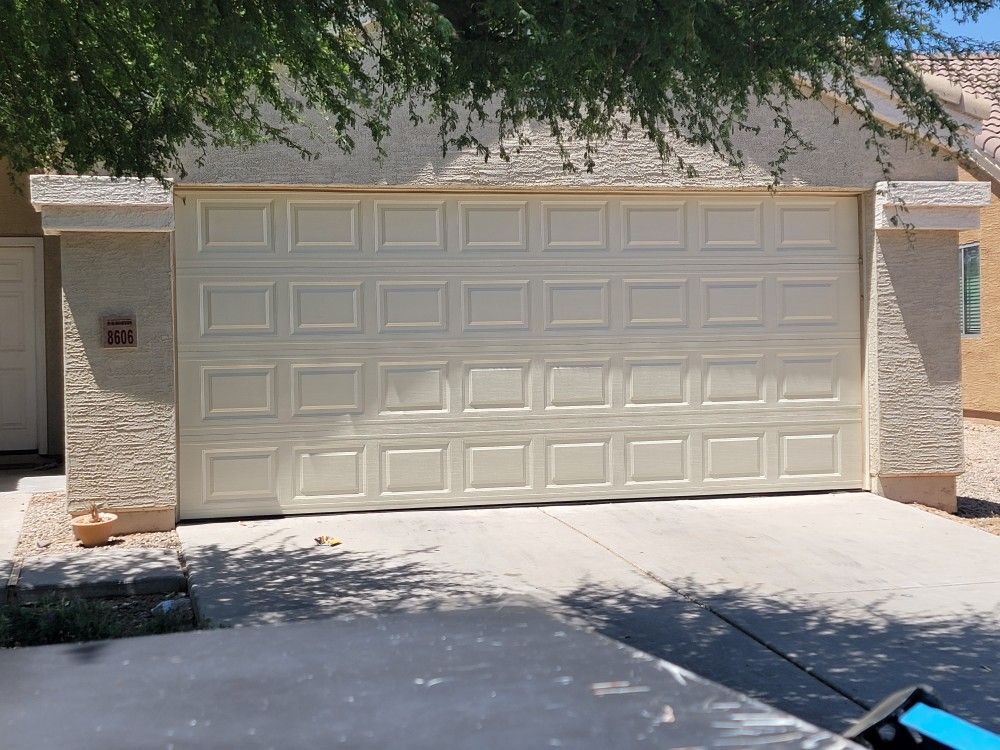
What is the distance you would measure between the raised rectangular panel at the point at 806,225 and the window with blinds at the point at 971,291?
25.6ft

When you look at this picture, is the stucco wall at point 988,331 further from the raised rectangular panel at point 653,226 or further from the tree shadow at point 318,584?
the tree shadow at point 318,584

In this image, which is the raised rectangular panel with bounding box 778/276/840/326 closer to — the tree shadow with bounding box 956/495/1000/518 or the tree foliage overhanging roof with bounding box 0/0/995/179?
the tree shadow with bounding box 956/495/1000/518

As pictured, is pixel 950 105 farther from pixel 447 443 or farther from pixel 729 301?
pixel 447 443

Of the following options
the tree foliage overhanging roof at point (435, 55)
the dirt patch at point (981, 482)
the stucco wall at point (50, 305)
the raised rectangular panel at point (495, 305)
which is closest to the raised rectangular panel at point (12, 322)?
the stucco wall at point (50, 305)

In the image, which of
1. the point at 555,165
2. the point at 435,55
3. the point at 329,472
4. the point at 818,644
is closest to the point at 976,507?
the point at 555,165

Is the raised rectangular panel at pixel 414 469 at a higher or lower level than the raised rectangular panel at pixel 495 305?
lower

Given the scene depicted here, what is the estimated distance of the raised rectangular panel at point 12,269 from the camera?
1148cm

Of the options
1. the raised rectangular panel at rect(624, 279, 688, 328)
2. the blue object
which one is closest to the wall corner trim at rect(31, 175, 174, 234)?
the raised rectangular panel at rect(624, 279, 688, 328)

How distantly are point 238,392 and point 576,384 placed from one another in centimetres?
259

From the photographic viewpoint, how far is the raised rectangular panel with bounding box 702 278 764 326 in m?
9.06

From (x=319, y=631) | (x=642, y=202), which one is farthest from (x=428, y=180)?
(x=319, y=631)

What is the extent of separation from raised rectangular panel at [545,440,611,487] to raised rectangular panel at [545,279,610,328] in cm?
94

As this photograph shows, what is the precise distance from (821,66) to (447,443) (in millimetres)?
4608

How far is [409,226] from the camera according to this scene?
8609 millimetres
